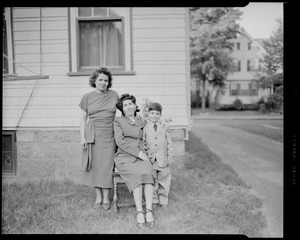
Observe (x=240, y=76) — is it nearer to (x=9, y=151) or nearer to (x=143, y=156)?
(x=9, y=151)

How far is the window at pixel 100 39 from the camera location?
4902 mm

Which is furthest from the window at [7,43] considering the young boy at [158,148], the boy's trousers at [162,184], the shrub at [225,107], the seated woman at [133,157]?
the shrub at [225,107]

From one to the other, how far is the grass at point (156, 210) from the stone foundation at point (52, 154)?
27 centimetres

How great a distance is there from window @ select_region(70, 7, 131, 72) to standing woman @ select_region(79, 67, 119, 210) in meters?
1.24

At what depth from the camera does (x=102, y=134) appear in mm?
3807

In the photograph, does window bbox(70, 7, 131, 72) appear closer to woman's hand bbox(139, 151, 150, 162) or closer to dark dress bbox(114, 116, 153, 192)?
dark dress bbox(114, 116, 153, 192)

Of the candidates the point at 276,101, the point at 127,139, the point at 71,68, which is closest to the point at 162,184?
the point at 127,139

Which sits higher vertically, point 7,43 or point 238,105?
point 7,43

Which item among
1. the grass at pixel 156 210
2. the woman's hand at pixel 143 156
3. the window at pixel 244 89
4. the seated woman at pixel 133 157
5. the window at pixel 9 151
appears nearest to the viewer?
the grass at pixel 156 210

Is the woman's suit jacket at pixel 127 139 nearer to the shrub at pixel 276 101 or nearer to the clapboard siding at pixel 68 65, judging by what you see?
the clapboard siding at pixel 68 65

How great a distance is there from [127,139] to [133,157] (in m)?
0.24
